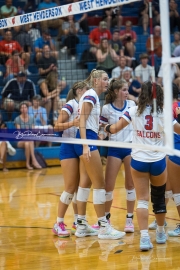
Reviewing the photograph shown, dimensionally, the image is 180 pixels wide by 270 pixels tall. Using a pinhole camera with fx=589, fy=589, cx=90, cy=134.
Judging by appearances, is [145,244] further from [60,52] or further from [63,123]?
[60,52]

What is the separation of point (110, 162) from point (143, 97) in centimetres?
125

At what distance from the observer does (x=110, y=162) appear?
7.36 meters

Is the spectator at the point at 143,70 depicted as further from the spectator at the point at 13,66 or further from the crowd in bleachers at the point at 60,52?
the spectator at the point at 13,66

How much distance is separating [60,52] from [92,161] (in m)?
7.37

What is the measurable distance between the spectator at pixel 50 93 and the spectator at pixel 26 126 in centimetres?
48

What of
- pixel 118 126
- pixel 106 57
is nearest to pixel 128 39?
pixel 106 57


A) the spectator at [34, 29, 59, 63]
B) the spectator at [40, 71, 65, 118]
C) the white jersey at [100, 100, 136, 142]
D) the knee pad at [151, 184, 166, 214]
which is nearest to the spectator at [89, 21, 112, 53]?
the spectator at [34, 29, 59, 63]

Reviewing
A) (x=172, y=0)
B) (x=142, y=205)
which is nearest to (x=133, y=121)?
(x=142, y=205)

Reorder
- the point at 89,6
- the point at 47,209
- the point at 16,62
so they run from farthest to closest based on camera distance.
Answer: the point at 16,62
the point at 47,209
the point at 89,6

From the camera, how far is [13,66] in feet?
40.4

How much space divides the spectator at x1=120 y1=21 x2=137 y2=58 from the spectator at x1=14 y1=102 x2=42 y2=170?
10.2ft

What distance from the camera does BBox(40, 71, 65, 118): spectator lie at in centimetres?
1264

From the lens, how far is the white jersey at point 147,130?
6379 millimetres

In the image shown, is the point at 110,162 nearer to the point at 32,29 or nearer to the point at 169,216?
the point at 169,216
